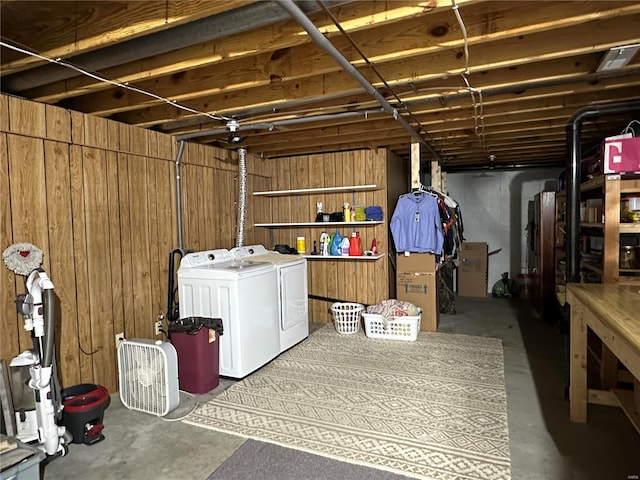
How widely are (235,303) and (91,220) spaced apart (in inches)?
50.5

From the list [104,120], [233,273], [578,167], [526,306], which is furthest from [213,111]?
[526,306]

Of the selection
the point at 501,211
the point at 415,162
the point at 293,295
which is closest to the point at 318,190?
the point at 415,162

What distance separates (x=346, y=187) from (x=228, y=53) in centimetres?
271

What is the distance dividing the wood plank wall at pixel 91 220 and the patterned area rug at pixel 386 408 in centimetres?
106

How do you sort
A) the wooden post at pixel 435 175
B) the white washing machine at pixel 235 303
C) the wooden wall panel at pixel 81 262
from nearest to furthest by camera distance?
the wooden wall panel at pixel 81 262, the white washing machine at pixel 235 303, the wooden post at pixel 435 175

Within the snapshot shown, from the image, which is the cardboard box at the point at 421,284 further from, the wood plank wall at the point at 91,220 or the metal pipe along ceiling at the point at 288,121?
the wood plank wall at the point at 91,220

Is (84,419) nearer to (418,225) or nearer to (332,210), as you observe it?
(332,210)

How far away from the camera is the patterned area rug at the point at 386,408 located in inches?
87.2

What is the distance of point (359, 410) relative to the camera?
2740 mm

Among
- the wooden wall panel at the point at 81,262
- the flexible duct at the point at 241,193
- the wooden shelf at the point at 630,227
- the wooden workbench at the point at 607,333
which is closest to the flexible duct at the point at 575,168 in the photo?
the wooden shelf at the point at 630,227

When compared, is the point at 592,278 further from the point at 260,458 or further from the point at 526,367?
the point at 260,458

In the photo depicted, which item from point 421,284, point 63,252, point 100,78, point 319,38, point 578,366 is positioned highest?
point 100,78

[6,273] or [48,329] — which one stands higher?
[6,273]

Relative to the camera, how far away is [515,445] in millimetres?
2318
